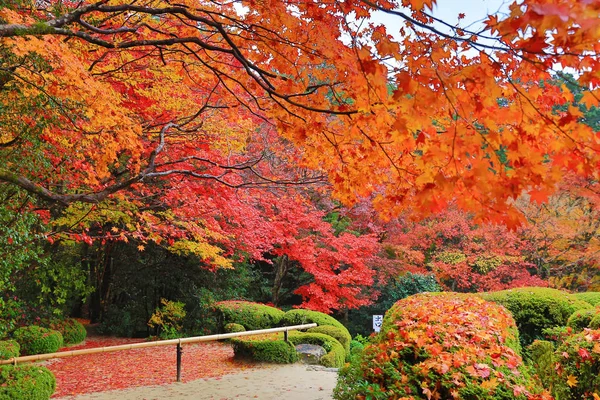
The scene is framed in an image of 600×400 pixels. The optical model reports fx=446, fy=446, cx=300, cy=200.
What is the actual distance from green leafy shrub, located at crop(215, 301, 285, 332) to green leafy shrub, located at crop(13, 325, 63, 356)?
4594 mm

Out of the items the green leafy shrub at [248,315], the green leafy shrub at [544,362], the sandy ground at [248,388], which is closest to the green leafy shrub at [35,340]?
the sandy ground at [248,388]

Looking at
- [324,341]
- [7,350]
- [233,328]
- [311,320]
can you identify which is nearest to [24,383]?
[7,350]

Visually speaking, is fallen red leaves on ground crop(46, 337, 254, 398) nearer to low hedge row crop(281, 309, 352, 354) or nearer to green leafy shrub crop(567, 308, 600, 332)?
low hedge row crop(281, 309, 352, 354)

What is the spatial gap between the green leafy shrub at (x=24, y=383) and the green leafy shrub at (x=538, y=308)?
7988mm

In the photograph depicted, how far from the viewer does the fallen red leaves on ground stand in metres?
7.96

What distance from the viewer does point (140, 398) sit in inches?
256

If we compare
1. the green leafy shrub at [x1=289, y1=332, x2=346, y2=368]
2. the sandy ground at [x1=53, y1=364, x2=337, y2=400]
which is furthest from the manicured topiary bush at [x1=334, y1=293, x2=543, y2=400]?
the green leafy shrub at [x1=289, y1=332, x2=346, y2=368]

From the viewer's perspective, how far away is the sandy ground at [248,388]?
6598 millimetres

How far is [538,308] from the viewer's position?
881 centimetres

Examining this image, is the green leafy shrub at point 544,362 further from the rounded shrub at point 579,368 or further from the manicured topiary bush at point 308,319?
the manicured topiary bush at point 308,319

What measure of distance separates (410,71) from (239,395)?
572 cm

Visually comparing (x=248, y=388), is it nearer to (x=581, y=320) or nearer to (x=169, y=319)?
(x=581, y=320)

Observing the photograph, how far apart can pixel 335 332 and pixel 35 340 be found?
689 cm

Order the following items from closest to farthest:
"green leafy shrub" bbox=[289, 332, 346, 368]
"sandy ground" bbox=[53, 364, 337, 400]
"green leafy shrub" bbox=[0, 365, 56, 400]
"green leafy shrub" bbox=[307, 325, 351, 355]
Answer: "green leafy shrub" bbox=[0, 365, 56, 400] < "sandy ground" bbox=[53, 364, 337, 400] < "green leafy shrub" bbox=[289, 332, 346, 368] < "green leafy shrub" bbox=[307, 325, 351, 355]
